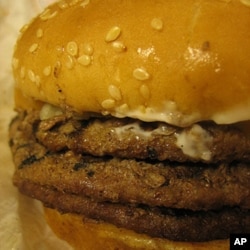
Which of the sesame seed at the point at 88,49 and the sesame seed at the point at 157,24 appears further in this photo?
the sesame seed at the point at 88,49

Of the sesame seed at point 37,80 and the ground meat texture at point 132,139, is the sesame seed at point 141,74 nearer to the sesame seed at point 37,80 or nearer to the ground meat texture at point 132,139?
the ground meat texture at point 132,139

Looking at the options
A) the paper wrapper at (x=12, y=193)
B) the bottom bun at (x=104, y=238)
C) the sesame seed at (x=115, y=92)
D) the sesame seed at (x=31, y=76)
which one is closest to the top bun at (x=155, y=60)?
the sesame seed at (x=115, y=92)

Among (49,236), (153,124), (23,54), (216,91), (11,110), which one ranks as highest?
(23,54)

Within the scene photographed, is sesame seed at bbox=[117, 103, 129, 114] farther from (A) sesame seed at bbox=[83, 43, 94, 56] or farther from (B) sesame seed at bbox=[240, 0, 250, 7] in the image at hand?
(B) sesame seed at bbox=[240, 0, 250, 7]

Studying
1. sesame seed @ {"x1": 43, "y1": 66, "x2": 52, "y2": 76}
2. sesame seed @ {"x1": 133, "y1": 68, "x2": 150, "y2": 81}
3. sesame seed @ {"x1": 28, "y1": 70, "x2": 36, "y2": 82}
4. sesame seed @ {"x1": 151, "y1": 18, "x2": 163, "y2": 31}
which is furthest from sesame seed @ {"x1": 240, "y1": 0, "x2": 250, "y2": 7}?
sesame seed @ {"x1": 28, "y1": 70, "x2": 36, "y2": 82}

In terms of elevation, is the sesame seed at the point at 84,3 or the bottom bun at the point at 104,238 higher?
the sesame seed at the point at 84,3

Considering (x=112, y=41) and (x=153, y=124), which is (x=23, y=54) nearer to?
(x=112, y=41)

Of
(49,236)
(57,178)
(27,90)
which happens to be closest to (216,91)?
(57,178)

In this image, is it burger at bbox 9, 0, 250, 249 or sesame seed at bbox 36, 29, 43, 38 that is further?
sesame seed at bbox 36, 29, 43, 38
